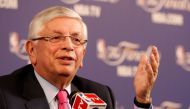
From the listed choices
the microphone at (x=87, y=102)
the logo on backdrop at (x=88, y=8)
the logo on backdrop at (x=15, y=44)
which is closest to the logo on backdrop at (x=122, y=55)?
the logo on backdrop at (x=88, y=8)

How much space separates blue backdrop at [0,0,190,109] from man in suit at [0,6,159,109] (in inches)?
30.6

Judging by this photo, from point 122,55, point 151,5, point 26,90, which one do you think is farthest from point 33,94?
point 151,5

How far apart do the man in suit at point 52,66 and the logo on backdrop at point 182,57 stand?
4.18 ft

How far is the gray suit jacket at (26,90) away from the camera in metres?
1.50

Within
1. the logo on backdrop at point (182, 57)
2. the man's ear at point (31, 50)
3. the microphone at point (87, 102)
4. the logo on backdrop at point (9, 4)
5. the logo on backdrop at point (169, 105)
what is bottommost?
the logo on backdrop at point (169, 105)

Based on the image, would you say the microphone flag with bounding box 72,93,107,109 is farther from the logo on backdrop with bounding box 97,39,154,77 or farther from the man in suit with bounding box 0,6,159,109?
the logo on backdrop with bounding box 97,39,154,77

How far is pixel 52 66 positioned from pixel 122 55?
1.18m

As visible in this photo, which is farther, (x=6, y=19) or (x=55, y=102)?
(x=6, y=19)

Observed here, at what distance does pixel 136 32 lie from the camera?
273 cm

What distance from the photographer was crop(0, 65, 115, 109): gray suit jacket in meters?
1.50

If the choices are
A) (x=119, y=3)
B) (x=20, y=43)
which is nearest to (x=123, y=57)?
(x=119, y=3)

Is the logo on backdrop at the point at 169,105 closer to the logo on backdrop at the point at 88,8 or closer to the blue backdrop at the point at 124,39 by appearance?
the blue backdrop at the point at 124,39

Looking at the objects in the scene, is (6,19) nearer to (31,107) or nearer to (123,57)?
(123,57)

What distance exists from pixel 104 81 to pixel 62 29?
1.13 meters
